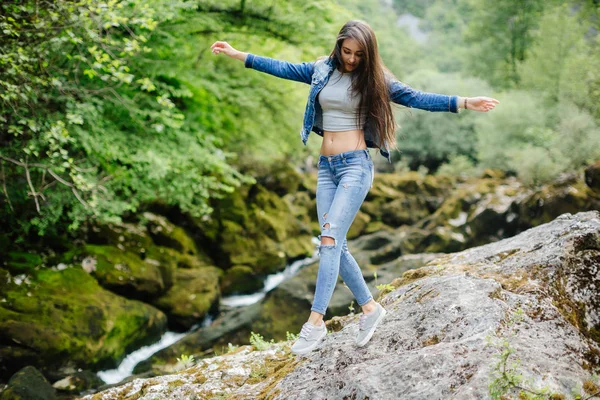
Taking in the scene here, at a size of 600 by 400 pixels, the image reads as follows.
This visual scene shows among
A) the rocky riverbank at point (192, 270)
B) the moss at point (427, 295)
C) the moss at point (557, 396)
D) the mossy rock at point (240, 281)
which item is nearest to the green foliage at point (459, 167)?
the rocky riverbank at point (192, 270)

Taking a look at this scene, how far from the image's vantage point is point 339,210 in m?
3.63

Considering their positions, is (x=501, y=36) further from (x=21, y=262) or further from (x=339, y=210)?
(x=339, y=210)

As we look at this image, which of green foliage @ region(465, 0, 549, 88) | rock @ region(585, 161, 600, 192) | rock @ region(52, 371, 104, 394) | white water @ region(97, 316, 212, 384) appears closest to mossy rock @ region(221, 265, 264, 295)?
white water @ region(97, 316, 212, 384)

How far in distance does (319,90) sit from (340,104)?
0.21 metres

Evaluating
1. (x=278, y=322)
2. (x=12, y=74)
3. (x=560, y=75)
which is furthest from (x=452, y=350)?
(x=560, y=75)

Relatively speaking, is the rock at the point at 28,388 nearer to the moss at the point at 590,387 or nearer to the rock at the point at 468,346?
the rock at the point at 468,346

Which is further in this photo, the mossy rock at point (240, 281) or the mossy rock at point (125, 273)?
the mossy rock at point (240, 281)

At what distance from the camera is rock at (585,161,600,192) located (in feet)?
42.6

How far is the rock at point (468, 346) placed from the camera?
2873 millimetres

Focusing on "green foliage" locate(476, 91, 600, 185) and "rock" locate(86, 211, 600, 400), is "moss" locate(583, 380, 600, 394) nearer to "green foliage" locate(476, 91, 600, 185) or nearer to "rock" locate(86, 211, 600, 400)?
"rock" locate(86, 211, 600, 400)

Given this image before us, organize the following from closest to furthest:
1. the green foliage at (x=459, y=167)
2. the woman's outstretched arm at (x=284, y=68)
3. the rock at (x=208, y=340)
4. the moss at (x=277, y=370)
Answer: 1. the moss at (x=277, y=370)
2. the woman's outstretched arm at (x=284, y=68)
3. the rock at (x=208, y=340)
4. the green foliage at (x=459, y=167)

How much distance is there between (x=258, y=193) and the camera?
16547mm

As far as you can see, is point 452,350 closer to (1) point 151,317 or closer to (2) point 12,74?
(2) point 12,74

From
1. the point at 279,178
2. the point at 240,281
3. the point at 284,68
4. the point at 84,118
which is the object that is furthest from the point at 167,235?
the point at 284,68
